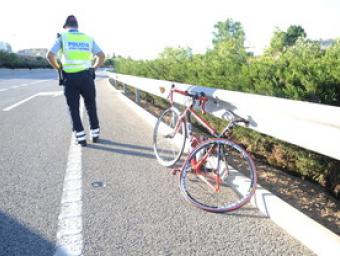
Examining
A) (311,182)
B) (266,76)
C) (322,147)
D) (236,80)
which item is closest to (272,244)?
(322,147)

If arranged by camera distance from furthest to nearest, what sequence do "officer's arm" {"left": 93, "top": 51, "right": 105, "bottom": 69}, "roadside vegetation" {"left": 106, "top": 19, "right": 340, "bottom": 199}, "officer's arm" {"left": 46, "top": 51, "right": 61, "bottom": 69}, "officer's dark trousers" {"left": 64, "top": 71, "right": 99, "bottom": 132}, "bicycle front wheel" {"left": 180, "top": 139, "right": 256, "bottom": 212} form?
1. "officer's arm" {"left": 93, "top": 51, "right": 105, "bottom": 69}
2. "officer's dark trousers" {"left": 64, "top": 71, "right": 99, "bottom": 132}
3. "officer's arm" {"left": 46, "top": 51, "right": 61, "bottom": 69}
4. "roadside vegetation" {"left": 106, "top": 19, "right": 340, "bottom": 199}
5. "bicycle front wheel" {"left": 180, "top": 139, "right": 256, "bottom": 212}

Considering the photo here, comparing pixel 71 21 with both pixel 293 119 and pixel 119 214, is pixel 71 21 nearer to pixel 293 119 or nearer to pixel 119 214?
pixel 119 214

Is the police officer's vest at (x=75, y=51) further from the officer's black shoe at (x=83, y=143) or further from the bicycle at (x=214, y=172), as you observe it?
the bicycle at (x=214, y=172)

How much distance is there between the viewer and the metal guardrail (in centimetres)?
257

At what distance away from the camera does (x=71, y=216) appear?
311cm

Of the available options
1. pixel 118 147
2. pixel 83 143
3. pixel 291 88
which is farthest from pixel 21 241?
pixel 291 88

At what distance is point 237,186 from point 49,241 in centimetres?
202

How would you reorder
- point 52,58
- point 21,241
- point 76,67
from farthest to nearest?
1. point 76,67
2. point 52,58
3. point 21,241

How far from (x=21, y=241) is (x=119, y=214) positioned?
89cm

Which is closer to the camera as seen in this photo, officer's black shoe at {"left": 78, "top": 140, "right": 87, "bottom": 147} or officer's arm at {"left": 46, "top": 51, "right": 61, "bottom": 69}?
officer's arm at {"left": 46, "top": 51, "right": 61, "bottom": 69}

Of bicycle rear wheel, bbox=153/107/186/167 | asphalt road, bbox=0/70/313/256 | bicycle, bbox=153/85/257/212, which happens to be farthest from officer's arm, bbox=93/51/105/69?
bicycle, bbox=153/85/257/212

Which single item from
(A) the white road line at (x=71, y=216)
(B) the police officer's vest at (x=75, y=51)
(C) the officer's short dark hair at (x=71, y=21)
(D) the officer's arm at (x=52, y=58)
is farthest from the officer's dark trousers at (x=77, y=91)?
(A) the white road line at (x=71, y=216)

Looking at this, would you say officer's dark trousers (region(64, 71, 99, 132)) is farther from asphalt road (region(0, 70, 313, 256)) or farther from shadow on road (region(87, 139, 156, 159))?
asphalt road (region(0, 70, 313, 256))

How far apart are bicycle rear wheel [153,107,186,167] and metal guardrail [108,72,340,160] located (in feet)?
2.55
